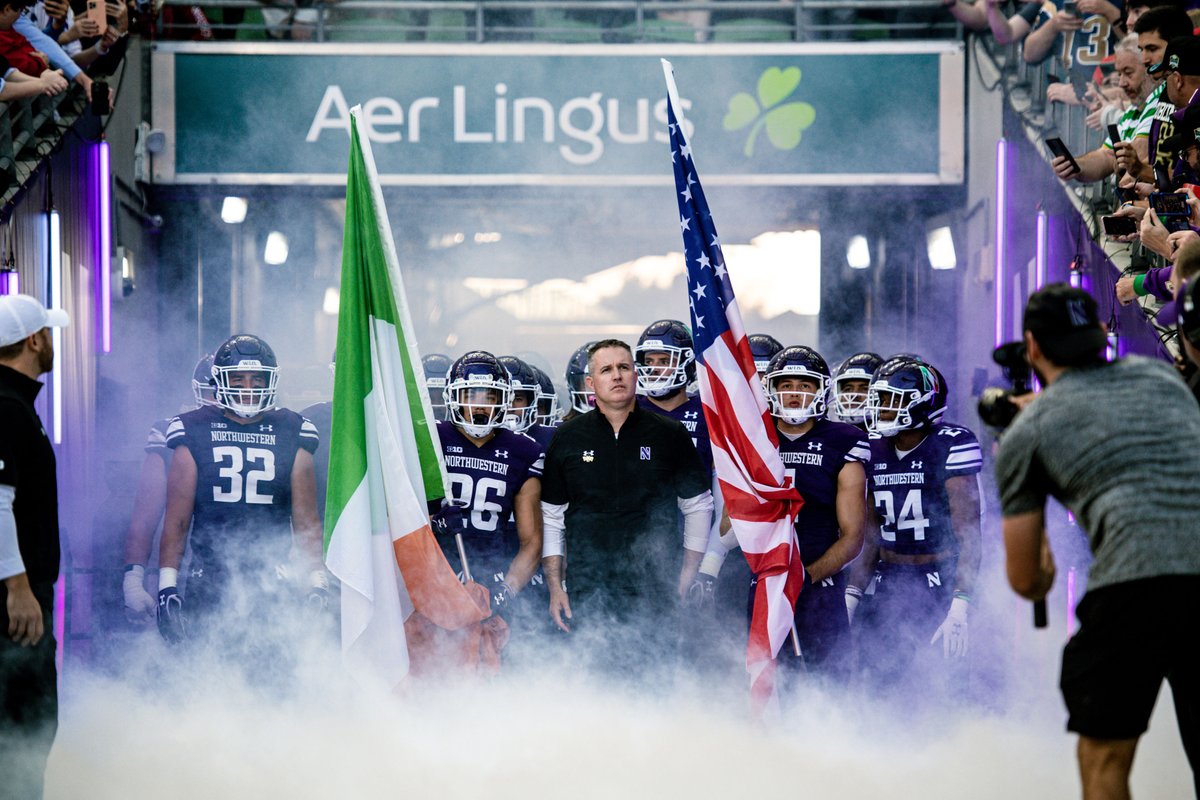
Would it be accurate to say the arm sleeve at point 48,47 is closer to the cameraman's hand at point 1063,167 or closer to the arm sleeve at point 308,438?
the arm sleeve at point 308,438

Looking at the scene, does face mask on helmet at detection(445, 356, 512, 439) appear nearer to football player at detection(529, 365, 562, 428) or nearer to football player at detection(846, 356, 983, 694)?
football player at detection(529, 365, 562, 428)

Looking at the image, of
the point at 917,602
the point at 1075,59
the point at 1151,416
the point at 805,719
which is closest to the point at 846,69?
the point at 1075,59

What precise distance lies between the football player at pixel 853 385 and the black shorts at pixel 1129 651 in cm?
302

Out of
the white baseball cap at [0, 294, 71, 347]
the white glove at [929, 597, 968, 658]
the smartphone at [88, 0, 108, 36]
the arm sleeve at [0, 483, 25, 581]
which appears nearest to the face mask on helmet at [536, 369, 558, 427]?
the white glove at [929, 597, 968, 658]

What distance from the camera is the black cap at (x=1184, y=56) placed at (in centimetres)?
564

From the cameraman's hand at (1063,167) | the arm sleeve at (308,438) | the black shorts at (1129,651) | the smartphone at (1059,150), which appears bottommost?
the black shorts at (1129,651)

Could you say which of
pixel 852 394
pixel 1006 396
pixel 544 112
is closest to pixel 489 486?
pixel 852 394

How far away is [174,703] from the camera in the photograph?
5.98m

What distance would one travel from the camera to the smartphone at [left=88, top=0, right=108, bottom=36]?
8758mm

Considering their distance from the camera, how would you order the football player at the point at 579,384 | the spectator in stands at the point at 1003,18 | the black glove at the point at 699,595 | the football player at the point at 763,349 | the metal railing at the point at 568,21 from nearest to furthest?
the black glove at the point at 699,595, the football player at the point at 763,349, the football player at the point at 579,384, the spectator in stands at the point at 1003,18, the metal railing at the point at 568,21

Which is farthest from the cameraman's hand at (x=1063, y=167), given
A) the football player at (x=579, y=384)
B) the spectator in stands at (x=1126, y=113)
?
the football player at (x=579, y=384)

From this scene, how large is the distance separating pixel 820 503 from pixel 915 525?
50 centimetres

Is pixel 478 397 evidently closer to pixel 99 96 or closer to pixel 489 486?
pixel 489 486

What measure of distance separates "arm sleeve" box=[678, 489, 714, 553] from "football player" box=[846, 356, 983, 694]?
0.80 m
